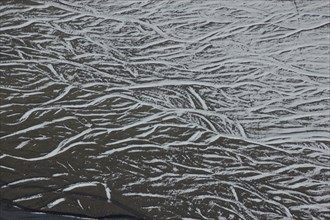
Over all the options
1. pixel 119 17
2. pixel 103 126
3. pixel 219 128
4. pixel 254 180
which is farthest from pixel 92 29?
pixel 254 180

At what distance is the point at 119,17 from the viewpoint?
874 millimetres

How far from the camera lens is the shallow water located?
2.59ft

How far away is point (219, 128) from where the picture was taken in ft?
2.68

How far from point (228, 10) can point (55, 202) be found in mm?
473

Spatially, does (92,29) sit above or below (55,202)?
above

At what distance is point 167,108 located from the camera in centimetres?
83

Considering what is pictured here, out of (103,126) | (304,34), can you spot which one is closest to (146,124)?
Answer: (103,126)

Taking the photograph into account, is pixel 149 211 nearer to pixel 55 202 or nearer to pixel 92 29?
pixel 55 202

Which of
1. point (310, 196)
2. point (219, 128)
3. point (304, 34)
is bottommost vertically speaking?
point (310, 196)

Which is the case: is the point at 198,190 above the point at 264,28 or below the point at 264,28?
below

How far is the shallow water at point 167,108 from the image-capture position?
2.59 ft

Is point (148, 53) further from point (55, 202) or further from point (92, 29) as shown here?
point (55, 202)

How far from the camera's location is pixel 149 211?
0.78 metres

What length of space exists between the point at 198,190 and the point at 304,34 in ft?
1.14
